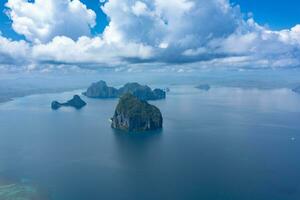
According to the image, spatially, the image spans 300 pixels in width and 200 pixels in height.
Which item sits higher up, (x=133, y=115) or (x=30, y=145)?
(x=133, y=115)

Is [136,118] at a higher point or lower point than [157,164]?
higher

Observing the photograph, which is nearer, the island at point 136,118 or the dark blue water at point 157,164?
the dark blue water at point 157,164

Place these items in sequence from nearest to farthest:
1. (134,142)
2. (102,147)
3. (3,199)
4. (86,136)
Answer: (3,199)
(102,147)
(134,142)
(86,136)

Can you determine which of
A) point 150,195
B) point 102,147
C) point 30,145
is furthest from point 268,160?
point 30,145

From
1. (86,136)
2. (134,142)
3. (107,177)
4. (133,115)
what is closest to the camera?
(107,177)

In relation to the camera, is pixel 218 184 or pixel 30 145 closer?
pixel 218 184

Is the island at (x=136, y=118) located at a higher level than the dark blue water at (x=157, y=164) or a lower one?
higher

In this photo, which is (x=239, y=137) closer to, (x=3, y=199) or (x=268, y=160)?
(x=268, y=160)

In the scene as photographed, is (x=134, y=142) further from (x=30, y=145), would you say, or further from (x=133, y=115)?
(x=30, y=145)

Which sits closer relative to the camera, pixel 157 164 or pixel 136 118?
pixel 157 164

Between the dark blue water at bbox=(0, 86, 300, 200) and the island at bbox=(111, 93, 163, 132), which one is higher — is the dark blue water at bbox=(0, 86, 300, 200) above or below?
below

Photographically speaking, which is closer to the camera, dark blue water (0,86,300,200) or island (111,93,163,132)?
dark blue water (0,86,300,200)
